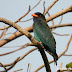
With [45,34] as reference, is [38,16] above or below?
above

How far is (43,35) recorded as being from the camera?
14.1 feet

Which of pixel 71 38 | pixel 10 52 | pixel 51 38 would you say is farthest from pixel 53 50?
pixel 10 52

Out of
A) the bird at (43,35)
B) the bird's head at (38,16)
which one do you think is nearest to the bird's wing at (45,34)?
the bird at (43,35)

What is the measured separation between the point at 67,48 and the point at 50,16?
3.63 feet

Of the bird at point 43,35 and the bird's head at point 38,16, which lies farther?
the bird's head at point 38,16

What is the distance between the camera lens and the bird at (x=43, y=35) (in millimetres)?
3963

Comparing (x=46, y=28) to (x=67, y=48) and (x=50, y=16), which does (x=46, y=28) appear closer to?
(x=50, y=16)

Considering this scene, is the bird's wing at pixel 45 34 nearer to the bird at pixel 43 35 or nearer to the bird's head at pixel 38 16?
the bird at pixel 43 35

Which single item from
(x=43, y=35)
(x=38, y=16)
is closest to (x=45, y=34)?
(x=43, y=35)

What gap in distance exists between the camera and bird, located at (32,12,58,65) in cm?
396

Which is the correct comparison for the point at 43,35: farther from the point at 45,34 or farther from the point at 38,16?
the point at 38,16

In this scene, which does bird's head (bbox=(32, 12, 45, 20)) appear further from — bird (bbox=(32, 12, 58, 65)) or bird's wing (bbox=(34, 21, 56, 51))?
bird's wing (bbox=(34, 21, 56, 51))

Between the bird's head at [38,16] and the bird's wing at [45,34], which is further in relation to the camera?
the bird's head at [38,16]

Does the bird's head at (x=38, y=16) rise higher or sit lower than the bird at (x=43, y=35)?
higher
